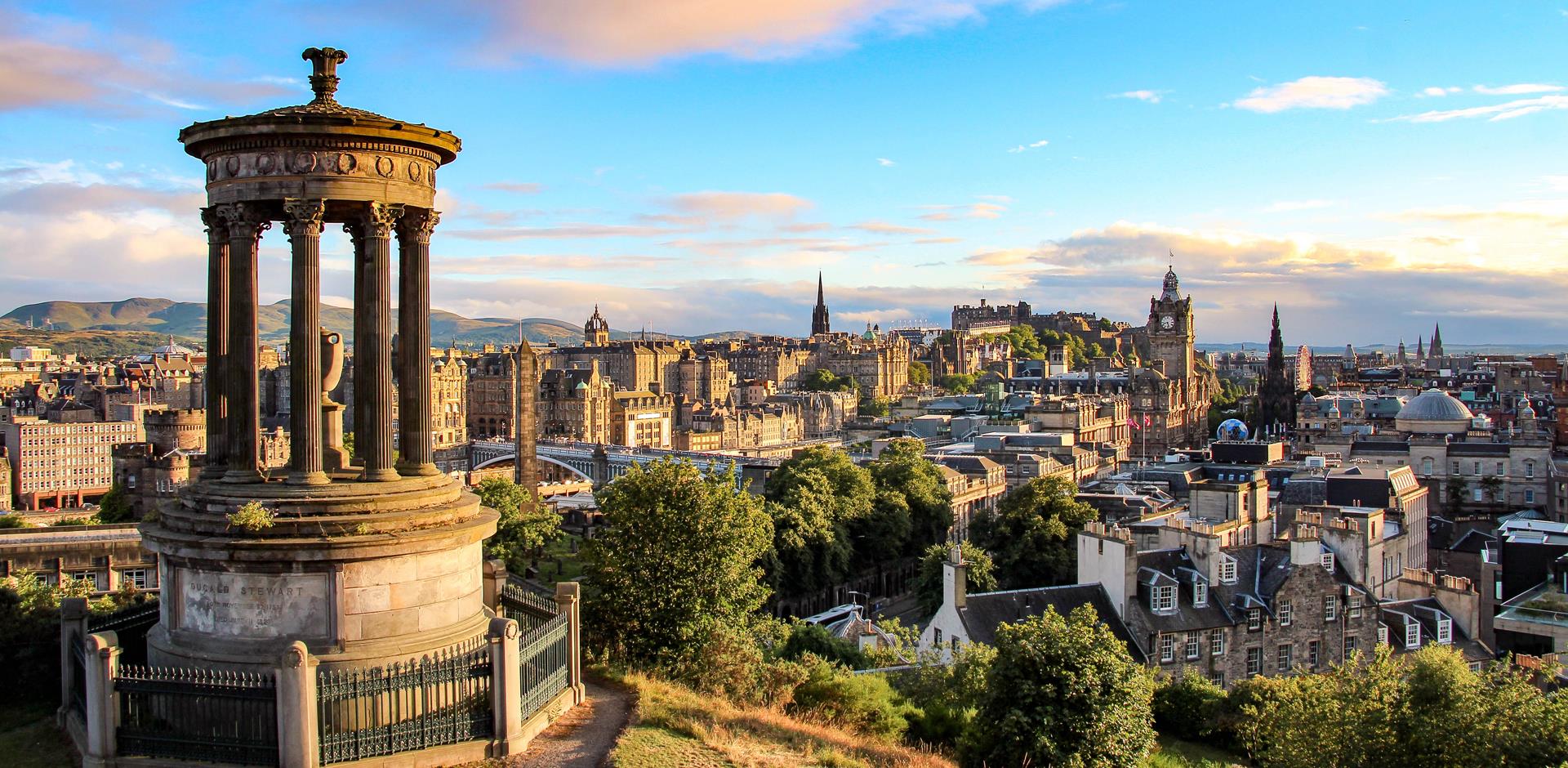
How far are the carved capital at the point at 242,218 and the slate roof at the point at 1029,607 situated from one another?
2369 centimetres

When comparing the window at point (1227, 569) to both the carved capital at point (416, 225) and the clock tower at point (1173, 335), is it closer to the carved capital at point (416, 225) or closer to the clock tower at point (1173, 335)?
the carved capital at point (416, 225)

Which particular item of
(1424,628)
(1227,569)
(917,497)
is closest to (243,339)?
(1227,569)

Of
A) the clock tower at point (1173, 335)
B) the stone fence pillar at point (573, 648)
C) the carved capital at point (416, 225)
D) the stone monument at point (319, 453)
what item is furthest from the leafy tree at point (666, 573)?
the clock tower at point (1173, 335)

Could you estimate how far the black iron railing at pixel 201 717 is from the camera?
13.8 meters

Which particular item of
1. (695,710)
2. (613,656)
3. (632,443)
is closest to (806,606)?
(613,656)

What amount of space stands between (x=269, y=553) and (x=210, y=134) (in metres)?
5.91

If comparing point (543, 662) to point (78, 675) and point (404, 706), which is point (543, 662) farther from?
point (78, 675)

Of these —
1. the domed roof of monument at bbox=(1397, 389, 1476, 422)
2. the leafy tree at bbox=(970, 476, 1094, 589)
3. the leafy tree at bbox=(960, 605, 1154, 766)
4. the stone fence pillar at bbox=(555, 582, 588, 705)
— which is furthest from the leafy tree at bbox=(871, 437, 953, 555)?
the stone fence pillar at bbox=(555, 582, 588, 705)

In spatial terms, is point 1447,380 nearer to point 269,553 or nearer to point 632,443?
point 632,443

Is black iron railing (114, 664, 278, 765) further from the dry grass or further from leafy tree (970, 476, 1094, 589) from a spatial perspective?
leafy tree (970, 476, 1094, 589)

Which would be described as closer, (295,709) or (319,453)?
(295,709)

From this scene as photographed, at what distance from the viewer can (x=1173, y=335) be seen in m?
161

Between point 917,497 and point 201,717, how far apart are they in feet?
188

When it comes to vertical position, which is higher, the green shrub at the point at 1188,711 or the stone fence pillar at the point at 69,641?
the stone fence pillar at the point at 69,641
